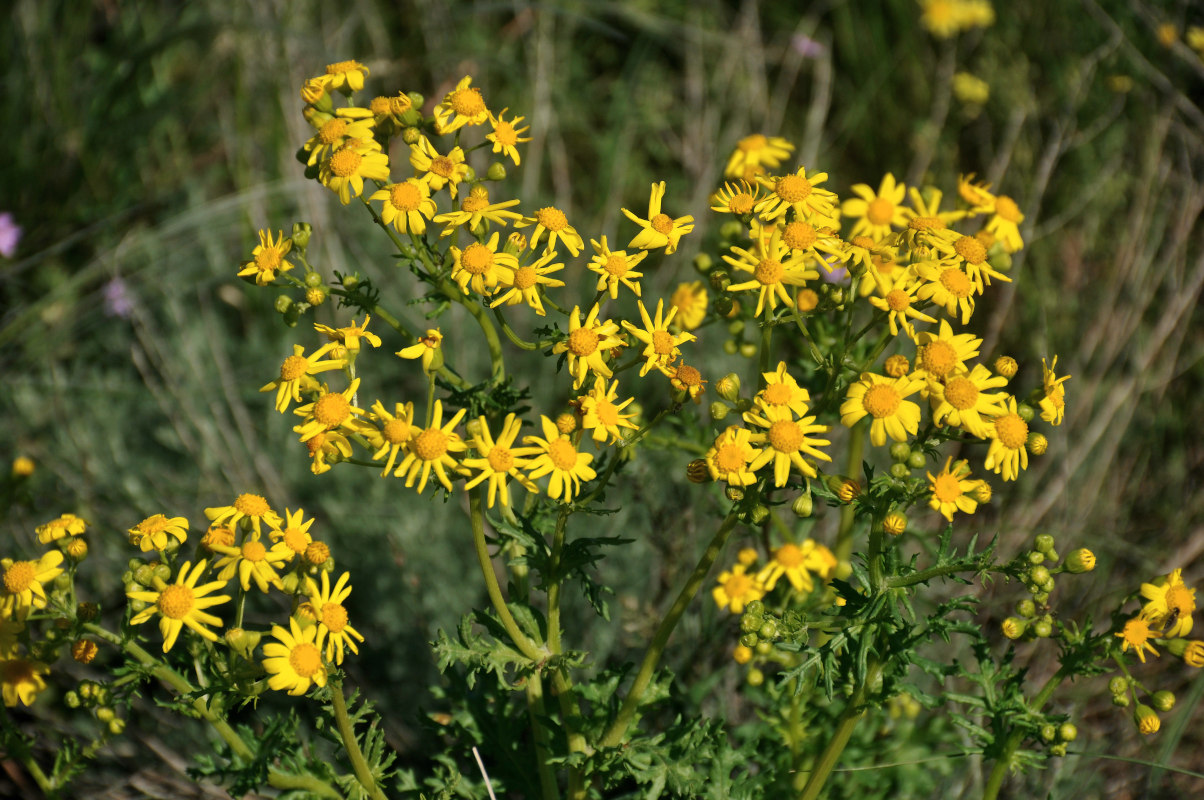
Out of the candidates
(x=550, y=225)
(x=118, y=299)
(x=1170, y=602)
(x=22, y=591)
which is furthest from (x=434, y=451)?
(x=118, y=299)

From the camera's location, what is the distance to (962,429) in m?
2.04

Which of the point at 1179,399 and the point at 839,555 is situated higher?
the point at 839,555

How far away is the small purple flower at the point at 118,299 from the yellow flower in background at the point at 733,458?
3.41 meters

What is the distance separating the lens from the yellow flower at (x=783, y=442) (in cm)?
194

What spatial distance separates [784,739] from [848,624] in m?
0.96

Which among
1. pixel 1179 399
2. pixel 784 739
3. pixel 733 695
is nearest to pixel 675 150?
pixel 1179 399

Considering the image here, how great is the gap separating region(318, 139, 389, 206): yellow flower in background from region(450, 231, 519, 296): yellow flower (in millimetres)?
273

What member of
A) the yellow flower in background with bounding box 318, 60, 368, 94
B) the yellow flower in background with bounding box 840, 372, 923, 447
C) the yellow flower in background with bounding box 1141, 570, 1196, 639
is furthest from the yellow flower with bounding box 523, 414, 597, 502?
the yellow flower in background with bounding box 1141, 570, 1196, 639

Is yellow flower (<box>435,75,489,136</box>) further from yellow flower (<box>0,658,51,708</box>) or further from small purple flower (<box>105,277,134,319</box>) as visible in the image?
small purple flower (<box>105,277,134,319</box>)

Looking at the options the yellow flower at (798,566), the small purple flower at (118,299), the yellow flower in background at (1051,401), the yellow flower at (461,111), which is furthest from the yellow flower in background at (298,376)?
the small purple flower at (118,299)

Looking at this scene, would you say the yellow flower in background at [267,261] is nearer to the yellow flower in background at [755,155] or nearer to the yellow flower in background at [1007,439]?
the yellow flower in background at [755,155]

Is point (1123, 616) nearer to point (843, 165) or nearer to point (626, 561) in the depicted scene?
point (626, 561)

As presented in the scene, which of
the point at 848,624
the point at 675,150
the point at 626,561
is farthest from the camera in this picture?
the point at 675,150

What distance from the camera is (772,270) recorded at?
2.18m
